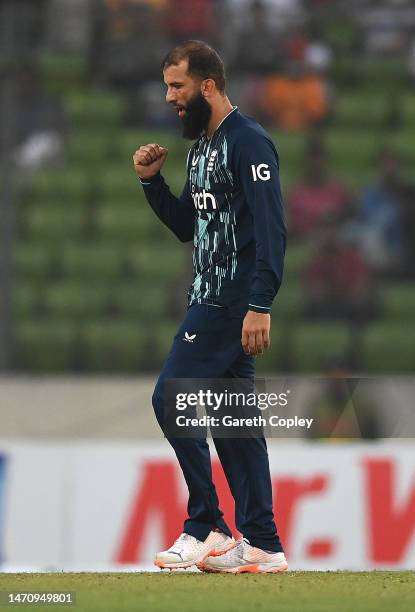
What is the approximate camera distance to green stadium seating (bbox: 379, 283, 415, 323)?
8977 mm

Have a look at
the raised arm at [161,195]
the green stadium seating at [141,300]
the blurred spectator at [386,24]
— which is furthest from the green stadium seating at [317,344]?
the raised arm at [161,195]

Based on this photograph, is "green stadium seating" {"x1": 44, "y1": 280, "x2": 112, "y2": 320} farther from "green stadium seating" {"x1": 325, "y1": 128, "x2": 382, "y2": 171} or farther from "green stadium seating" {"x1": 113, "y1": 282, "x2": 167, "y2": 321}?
"green stadium seating" {"x1": 325, "y1": 128, "x2": 382, "y2": 171}

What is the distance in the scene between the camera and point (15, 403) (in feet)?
28.2

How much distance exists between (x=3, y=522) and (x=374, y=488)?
1798 mm

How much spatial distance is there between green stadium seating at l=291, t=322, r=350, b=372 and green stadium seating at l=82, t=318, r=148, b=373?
96 centimetres

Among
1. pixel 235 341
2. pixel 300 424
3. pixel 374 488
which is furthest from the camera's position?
pixel 374 488

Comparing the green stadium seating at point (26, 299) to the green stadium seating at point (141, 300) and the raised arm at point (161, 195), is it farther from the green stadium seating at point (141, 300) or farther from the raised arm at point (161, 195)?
the raised arm at point (161, 195)

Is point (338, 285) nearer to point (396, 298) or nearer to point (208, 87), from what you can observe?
point (396, 298)

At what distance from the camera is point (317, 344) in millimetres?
8859

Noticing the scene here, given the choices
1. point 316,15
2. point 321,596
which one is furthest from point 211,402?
point 316,15

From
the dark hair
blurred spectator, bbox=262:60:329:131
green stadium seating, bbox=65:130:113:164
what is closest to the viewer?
the dark hair

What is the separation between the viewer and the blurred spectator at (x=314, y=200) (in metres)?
9.48

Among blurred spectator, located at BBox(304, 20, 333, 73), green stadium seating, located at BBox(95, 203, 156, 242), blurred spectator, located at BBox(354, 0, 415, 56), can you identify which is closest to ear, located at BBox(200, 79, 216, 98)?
green stadium seating, located at BBox(95, 203, 156, 242)

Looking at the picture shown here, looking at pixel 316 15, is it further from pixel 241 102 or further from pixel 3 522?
pixel 3 522
